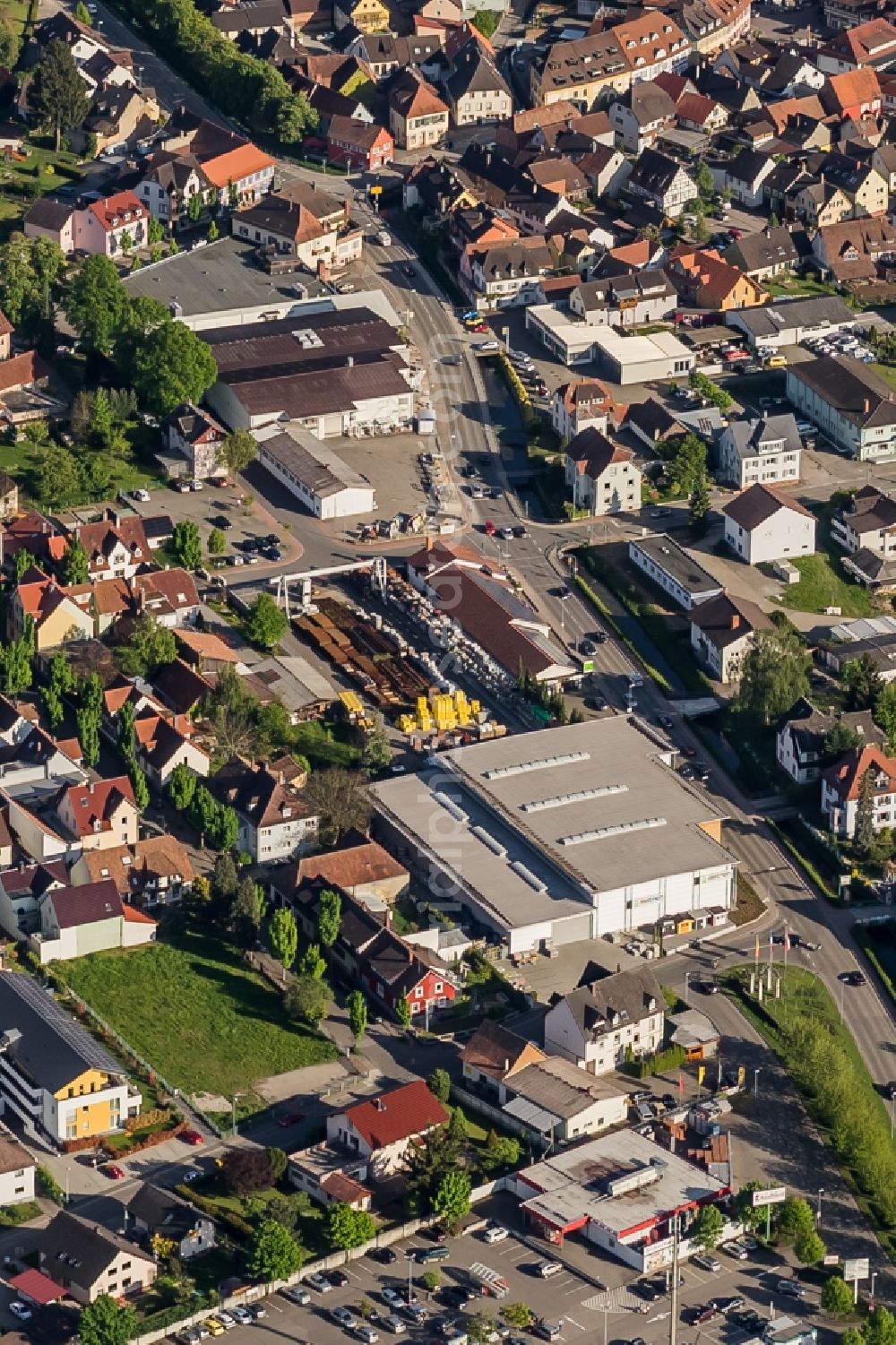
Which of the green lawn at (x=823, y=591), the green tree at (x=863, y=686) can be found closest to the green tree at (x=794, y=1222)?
the green tree at (x=863, y=686)

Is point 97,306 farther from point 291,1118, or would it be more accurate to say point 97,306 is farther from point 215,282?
point 291,1118

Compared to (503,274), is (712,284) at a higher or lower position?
lower

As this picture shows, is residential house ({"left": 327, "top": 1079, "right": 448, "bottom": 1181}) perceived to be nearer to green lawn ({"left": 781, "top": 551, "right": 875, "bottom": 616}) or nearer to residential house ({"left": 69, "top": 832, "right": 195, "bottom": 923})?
residential house ({"left": 69, "top": 832, "right": 195, "bottom": 923})

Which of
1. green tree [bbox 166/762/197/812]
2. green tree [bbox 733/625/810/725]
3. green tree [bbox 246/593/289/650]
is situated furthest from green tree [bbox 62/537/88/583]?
green tree [bbox 733/625/810/725]

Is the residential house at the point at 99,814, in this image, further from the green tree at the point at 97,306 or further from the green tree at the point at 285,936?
the green tree at the point at 97,306

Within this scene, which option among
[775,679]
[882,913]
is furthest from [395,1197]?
[775,679]

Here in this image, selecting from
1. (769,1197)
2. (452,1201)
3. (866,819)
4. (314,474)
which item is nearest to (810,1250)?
(769,1197)
